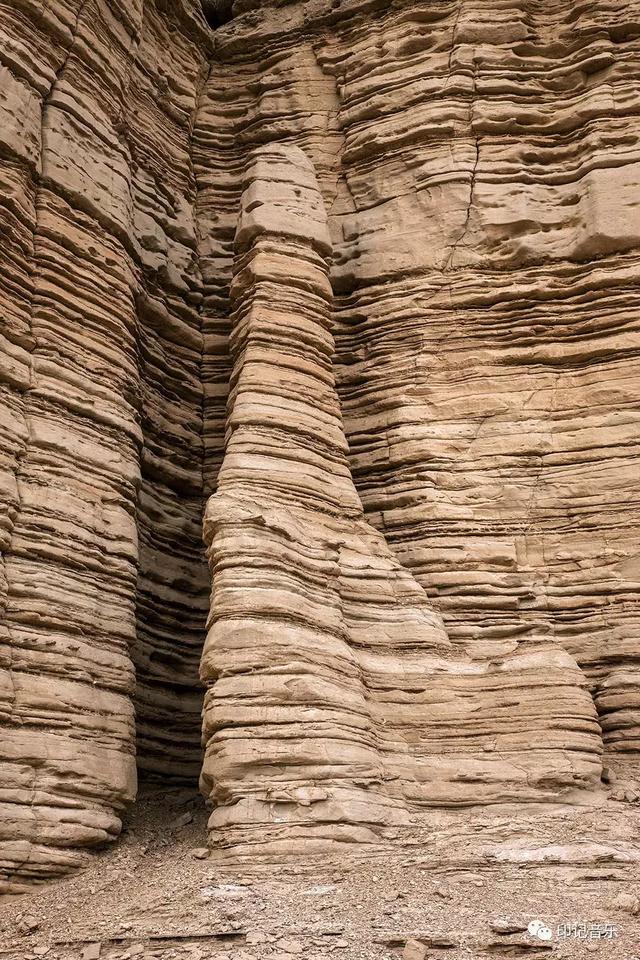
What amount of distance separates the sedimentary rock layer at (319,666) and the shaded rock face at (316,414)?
1.0 inches

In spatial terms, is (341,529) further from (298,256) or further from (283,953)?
(283,953)

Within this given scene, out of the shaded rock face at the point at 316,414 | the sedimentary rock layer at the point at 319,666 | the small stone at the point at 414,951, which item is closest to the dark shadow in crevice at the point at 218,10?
the shaded rock face at the point at 316,414

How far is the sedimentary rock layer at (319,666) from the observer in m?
6.69

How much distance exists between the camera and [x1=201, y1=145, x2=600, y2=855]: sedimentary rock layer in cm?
669

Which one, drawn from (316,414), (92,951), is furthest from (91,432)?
(92,951)

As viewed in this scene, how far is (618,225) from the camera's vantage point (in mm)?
10094

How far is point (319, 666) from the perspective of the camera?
723 cm

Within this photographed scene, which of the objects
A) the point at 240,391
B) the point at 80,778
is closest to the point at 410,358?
the point at 240,391

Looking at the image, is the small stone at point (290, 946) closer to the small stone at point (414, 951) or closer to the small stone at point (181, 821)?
the small stone at point (414, 951)

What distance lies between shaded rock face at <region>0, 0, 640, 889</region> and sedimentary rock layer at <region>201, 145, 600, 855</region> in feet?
0.09

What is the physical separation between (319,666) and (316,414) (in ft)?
8.97

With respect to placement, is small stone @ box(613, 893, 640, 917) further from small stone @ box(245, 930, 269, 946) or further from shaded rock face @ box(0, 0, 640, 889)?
small stone @ box(245, 930, 269, 946)

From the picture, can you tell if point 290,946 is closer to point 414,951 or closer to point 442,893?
point 414,951

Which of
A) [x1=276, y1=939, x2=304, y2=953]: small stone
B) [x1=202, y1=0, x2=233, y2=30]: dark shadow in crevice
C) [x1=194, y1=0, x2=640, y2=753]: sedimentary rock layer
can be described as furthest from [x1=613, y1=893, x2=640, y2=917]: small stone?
[x1=202, y1=0, x2=233, y2=30]: dark shadow in crevice
